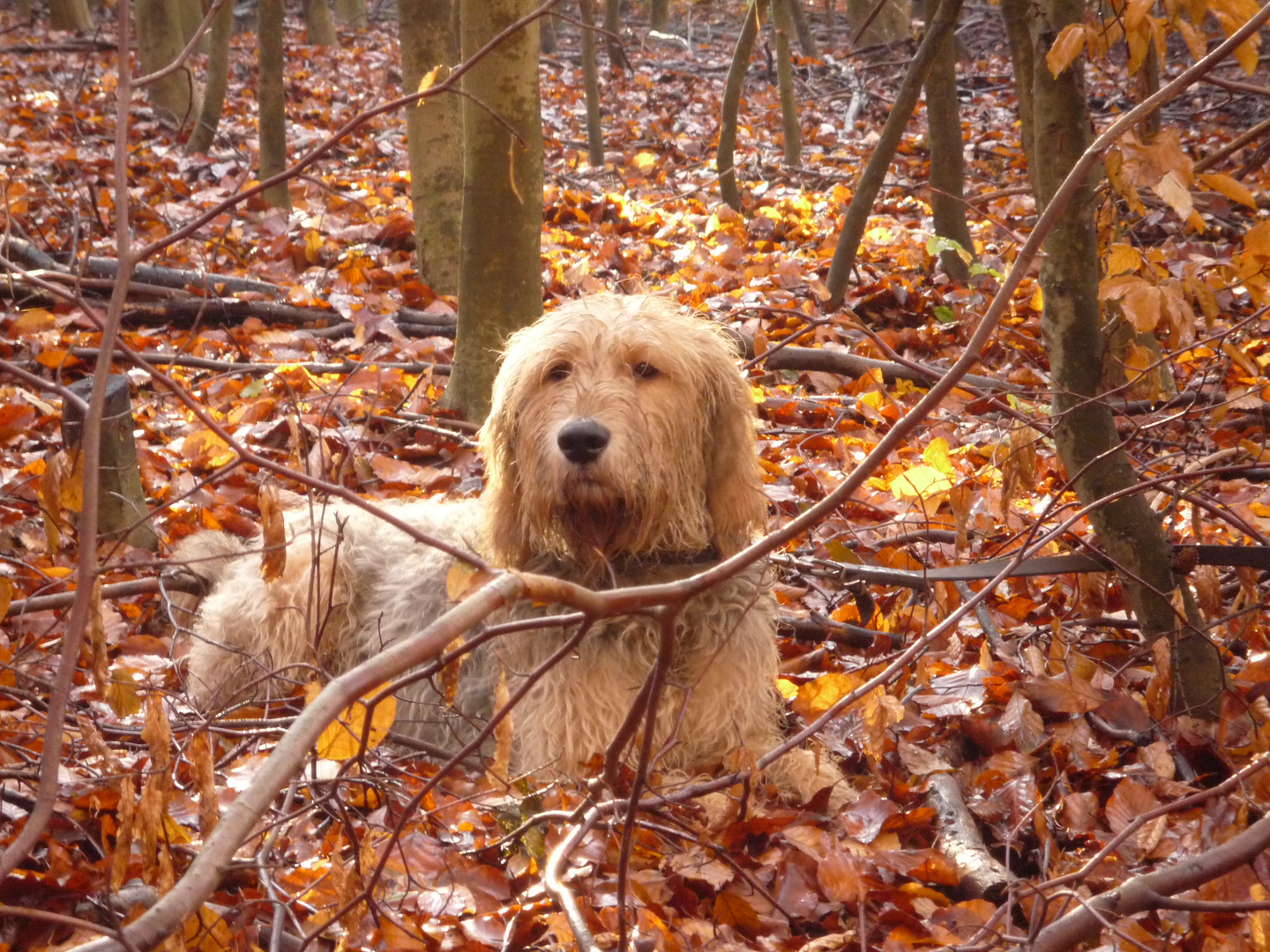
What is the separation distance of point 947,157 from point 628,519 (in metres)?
6.26

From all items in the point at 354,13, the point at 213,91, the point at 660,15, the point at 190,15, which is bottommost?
the point at 213,91

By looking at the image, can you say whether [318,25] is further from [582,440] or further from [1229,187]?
A: [1229,187]

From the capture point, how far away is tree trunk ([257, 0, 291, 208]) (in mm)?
11070

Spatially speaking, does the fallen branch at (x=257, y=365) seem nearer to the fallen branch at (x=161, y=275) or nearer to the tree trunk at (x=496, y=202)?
the tree trunk at (x=496, y=202)

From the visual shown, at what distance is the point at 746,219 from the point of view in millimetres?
11797

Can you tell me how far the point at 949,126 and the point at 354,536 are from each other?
602 centimetres

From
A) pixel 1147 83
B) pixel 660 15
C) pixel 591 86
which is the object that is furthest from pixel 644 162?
pixel 660 15

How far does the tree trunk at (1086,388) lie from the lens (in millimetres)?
3332

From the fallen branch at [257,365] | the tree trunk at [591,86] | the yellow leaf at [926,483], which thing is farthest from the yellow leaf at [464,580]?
the tree trunk at [591,86]

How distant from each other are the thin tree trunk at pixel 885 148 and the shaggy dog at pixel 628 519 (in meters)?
3.33

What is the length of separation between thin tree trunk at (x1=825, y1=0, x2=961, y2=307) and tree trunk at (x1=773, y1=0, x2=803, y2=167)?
17.4ft

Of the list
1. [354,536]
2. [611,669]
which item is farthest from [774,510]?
[354,536]

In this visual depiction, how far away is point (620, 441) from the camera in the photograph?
378 centimetres

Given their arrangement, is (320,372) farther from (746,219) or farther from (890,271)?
(746,219)
